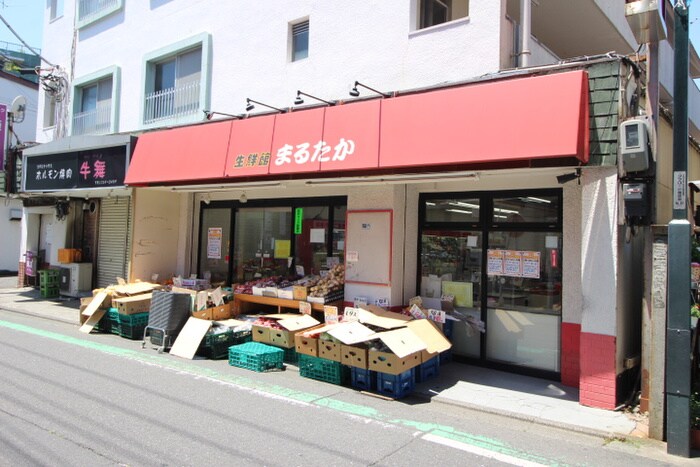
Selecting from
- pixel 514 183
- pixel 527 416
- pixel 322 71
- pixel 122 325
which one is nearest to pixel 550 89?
pixel 514 183

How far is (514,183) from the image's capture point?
8.13 meters

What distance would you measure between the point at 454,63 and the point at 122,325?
8437 millimetres

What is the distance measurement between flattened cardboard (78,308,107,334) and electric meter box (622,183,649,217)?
1025 cm

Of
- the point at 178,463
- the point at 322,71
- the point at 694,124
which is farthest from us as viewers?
the point at 694,124

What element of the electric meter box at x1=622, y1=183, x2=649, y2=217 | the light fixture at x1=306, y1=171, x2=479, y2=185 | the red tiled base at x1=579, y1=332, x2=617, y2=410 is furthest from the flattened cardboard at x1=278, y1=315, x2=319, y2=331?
the electric meter box at x1=622, y1=183, x2=649, y2=217

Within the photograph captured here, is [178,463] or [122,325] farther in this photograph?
[122,325]

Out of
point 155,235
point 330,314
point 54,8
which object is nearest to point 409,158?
point 330,314

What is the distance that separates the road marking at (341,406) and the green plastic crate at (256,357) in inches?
16.6

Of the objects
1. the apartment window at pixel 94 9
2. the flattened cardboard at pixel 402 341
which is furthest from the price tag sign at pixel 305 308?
the apartment window at pixel 94 9

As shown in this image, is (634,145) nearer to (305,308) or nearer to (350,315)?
(350,315)

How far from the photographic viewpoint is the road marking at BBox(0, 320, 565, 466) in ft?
16.4

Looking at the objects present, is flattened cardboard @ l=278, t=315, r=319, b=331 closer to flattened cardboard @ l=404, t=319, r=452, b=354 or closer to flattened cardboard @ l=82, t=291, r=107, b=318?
flattened cardboard @ l=404, t=319, r=452, b=354

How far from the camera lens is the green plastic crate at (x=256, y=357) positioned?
26.4 ft

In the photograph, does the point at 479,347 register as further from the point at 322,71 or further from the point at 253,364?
the point at 322,71
